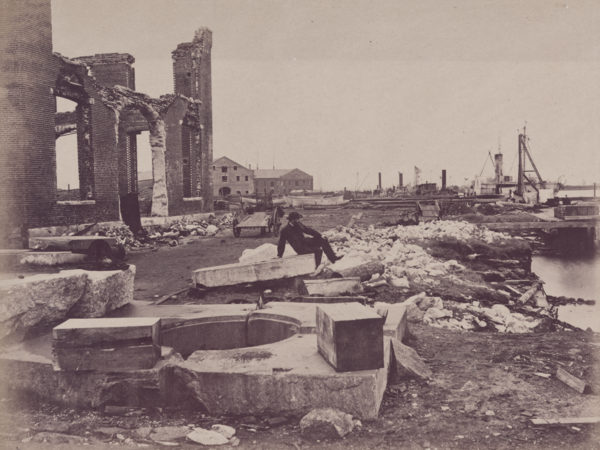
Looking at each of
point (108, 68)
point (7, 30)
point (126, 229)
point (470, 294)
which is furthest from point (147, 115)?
point (470, 294)

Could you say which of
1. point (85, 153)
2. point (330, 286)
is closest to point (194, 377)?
point (330, 286)

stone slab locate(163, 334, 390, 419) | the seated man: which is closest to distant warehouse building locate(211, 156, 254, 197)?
the seated man

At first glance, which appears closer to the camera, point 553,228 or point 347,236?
point 347,236

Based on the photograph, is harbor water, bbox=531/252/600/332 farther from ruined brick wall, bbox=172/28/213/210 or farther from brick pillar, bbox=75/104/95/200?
ruined brick wall, bbox=172/28/213/210

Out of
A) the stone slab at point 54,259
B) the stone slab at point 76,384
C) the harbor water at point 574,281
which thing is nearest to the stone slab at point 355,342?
the stone slab at point 76,384

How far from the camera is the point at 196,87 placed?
2583 cm

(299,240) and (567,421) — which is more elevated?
(299,240)

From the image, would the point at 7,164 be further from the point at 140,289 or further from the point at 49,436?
the point at 49,436

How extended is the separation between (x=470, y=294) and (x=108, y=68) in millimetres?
18879

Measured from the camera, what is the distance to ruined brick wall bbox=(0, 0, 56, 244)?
13625mm

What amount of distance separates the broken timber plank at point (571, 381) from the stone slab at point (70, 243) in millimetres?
6326

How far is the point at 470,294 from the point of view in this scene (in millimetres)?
9891

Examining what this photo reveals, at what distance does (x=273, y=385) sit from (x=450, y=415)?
1.33 meters

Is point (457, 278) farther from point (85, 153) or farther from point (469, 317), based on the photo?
point (85, 153)
